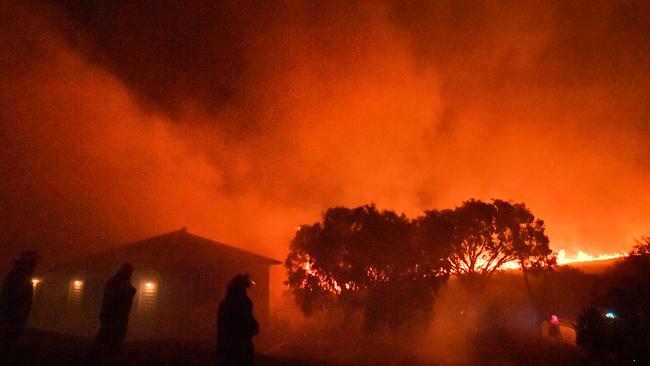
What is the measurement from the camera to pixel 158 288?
26.1 m

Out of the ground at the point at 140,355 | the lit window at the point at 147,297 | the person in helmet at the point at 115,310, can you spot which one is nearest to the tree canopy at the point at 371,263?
the ground at the point at 140,355

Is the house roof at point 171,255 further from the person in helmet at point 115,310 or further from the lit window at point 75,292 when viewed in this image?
the person in helmet at point 115,310

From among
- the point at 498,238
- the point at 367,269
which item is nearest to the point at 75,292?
the point at 367,269

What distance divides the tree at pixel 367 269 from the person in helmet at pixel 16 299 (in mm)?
17790

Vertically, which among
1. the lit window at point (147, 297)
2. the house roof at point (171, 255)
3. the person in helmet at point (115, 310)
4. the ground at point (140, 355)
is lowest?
the ground at point (140, 355)

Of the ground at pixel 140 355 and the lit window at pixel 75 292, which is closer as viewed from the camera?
the ground at pixel 140 355

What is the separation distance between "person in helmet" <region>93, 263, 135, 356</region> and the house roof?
17318 millimetres

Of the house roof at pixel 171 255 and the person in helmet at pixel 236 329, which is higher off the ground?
the house roof at pixel 171 255

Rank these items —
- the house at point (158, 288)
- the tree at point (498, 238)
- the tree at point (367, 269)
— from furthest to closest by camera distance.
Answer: the tree at point (498, 238)
the house at point (158, 288)
the tree at point (367, 269)

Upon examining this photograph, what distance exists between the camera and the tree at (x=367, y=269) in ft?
79.9

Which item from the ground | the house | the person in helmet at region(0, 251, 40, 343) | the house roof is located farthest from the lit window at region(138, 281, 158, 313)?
the person in helmet at region(0, 251, 40, 343)

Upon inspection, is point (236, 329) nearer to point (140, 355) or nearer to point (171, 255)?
point (140, 355)

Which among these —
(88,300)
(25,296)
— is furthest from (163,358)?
(88,300)

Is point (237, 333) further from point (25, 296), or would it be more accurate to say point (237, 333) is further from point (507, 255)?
point (507, 255)
